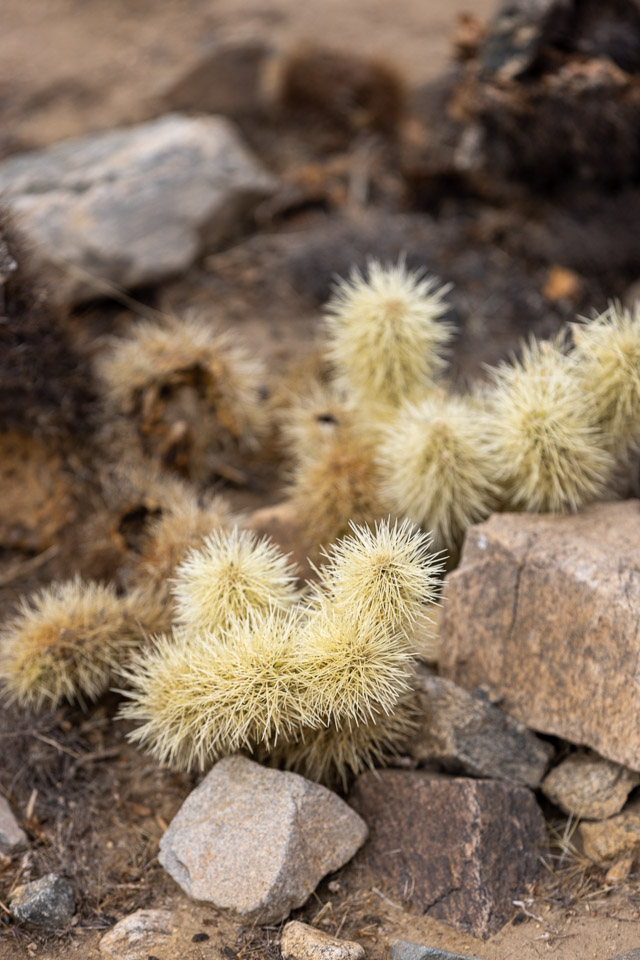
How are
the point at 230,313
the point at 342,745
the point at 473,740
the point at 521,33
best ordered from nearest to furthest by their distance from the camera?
the point at 342,745, the point at 473,740, the point at 521,33, the point at 230,313

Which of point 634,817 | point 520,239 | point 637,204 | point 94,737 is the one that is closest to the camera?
point 634,817

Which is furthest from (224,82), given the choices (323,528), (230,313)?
(323,528)

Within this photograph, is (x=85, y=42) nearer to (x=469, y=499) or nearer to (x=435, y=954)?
(x=469, y=499)

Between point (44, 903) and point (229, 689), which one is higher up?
point (229, 689)

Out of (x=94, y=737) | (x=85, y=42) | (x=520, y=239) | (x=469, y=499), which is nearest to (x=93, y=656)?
(x=94, y=737)

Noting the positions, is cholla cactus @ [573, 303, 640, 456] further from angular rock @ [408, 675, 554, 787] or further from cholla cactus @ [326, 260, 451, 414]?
angular rock @ [408, 675, 554, 787]

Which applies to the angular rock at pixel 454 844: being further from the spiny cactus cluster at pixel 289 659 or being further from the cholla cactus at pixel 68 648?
the cholla cactus at pixel 68 648

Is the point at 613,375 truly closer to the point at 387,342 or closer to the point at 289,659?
the point at 387,342
